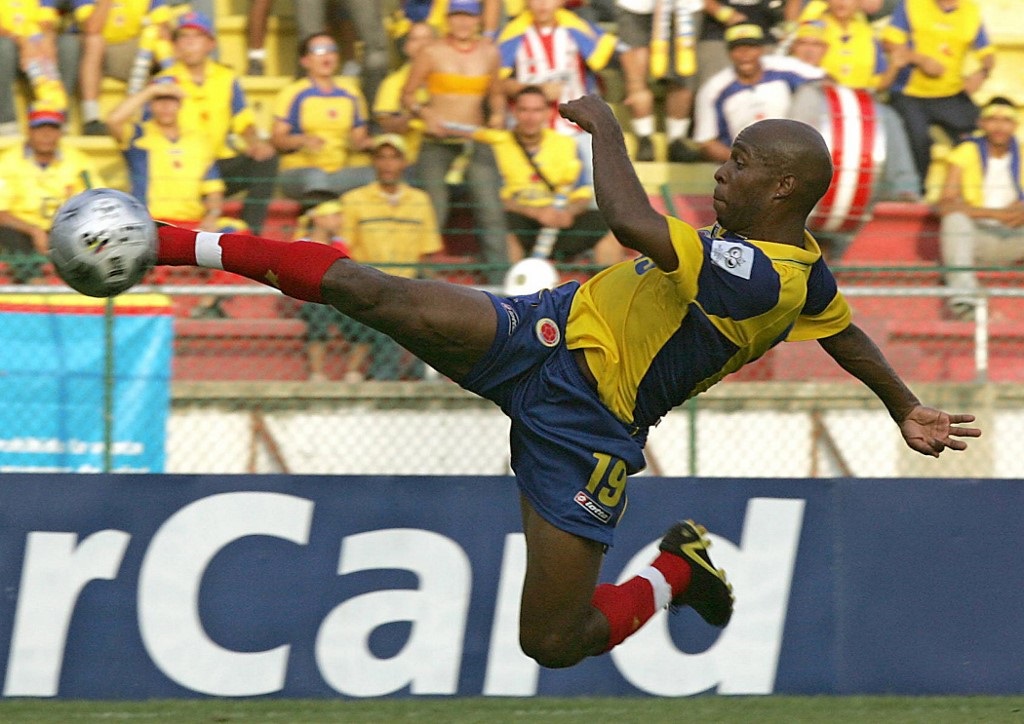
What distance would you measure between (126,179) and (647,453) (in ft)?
11.2

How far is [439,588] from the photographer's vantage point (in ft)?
23.6

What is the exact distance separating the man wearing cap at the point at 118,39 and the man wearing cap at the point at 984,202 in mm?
5059

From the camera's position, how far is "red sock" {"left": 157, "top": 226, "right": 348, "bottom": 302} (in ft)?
16.0

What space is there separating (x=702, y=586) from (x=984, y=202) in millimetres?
4476

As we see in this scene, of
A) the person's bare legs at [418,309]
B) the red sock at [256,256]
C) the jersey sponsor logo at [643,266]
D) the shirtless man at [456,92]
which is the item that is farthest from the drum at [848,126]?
the red sock at [256,256]

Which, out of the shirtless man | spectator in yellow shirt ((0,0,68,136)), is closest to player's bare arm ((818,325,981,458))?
the shirtless man

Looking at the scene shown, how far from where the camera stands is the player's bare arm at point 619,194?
464 centimetres

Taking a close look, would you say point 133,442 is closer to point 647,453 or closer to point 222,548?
point 222,548

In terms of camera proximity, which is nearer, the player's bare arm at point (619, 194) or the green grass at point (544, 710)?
the player's bare arm at point (619, 194)

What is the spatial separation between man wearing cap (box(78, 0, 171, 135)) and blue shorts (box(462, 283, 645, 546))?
18.8ft

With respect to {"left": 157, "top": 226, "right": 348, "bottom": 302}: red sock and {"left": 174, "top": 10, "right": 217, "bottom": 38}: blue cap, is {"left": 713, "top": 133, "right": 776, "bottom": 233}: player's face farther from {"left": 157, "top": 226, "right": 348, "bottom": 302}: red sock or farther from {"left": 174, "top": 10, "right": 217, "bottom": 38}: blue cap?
{"left": 174, "top": 10, "right": 217, "bottom": 38}: blue cap

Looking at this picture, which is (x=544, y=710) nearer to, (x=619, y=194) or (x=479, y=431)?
(x=479, y=431)

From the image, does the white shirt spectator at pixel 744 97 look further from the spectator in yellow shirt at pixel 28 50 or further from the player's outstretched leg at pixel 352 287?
the player's outstretched leg at pixel 352 287

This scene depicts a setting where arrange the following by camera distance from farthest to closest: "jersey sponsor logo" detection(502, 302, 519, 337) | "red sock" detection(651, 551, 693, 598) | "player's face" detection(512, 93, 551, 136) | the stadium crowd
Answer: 1. "player's face" detection(512, 93, 551, 136)
2. the stadium crowd
3. "red sock" detection(651, 551, 693, 598)
4. "jersey sponsor logo" detection(502, 302, 519, 337)
